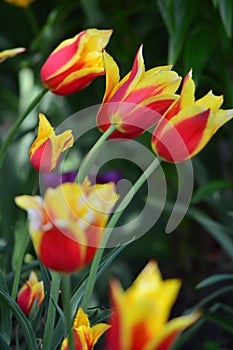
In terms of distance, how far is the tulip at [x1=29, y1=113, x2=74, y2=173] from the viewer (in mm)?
643

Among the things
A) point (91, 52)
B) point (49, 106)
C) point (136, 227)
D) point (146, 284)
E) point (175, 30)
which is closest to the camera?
point (146, 284)

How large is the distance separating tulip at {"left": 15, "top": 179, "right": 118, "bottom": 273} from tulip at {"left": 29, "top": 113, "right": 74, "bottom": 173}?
139 mm

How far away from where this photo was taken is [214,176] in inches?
69.4

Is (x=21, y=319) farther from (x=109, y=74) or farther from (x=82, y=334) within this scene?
(x=109, y=74)

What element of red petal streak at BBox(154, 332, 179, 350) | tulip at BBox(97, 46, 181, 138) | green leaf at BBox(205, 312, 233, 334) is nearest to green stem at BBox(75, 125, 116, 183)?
tulip at BBox(97, 46, 181, 138)

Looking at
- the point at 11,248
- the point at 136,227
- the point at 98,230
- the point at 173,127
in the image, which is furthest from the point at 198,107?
the point at 136,227

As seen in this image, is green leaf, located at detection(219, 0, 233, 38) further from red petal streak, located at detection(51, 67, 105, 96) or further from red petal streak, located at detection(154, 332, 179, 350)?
red petal streak, located at detection(154, 332, 179, 350)

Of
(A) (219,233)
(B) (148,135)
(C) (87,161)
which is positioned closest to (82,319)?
(C) (87,161)

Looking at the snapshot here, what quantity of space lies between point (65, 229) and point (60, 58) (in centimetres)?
31

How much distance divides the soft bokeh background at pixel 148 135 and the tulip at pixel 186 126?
1.63 ft

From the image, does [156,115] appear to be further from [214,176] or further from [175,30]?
[214,176]

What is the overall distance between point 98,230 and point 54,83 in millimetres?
296

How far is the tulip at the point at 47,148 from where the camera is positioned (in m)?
0.64

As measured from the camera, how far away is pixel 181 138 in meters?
0.60
